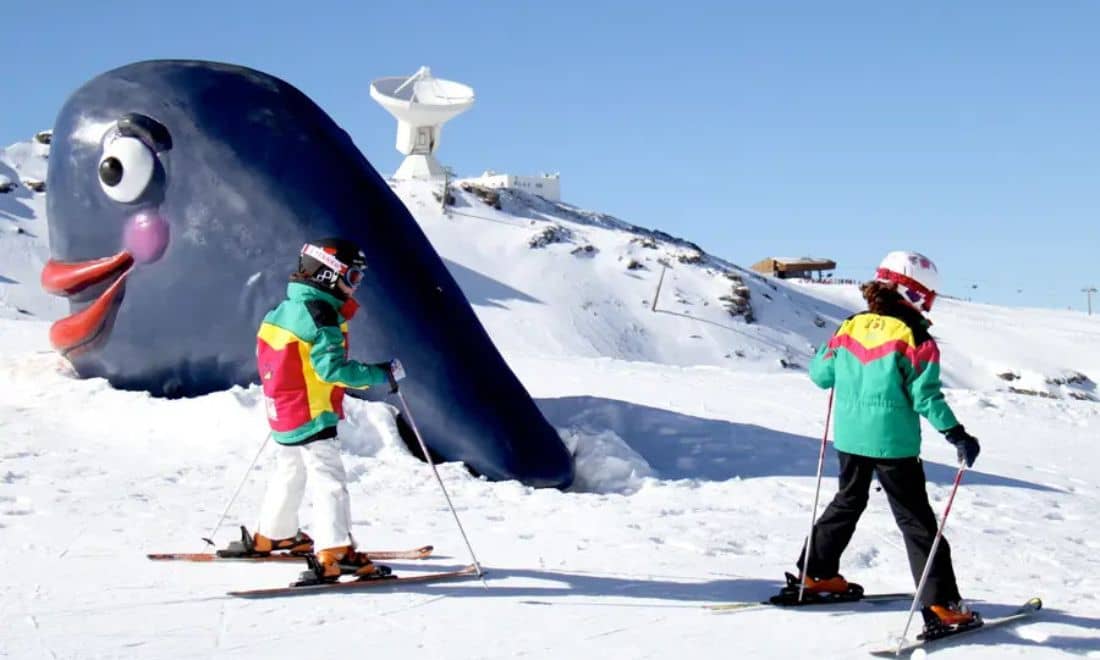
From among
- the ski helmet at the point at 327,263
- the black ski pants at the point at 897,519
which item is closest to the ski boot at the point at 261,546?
the ski helmet at the point at 327,263

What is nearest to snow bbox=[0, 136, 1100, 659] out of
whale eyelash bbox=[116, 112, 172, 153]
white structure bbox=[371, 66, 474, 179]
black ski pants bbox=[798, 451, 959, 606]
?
black ski pants bbox=[798, 451, 959, 606]

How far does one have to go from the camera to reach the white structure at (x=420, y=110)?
61781 mm

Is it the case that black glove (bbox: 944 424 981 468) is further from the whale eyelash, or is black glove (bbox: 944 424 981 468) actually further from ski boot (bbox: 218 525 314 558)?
the whale eyelash

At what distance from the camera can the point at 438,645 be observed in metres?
5.00

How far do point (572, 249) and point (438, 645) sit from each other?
49.2m

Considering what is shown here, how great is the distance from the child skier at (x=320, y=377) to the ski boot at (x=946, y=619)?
2.57 m

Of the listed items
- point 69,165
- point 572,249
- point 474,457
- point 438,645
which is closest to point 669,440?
point 474,457

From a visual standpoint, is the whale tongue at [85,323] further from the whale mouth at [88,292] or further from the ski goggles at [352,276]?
the ski goggles at [352,276]

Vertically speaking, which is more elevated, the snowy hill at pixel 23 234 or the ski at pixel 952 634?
the ski at pixel 952 634

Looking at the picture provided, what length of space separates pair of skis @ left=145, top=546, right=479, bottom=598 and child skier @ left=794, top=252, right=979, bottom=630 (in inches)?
80.8

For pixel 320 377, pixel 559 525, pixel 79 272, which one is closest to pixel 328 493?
pixel 320 377

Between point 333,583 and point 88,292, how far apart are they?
567cm

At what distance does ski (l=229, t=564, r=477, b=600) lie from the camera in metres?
5.62

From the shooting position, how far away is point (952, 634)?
5.27m
